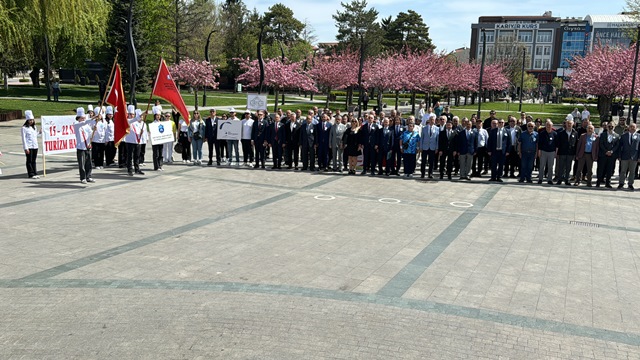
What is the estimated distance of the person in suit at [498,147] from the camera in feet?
53.1

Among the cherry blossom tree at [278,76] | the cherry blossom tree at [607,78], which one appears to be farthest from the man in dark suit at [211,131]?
the cherry blossom tree at [607,78]

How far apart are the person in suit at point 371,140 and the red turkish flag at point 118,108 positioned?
21.7ft

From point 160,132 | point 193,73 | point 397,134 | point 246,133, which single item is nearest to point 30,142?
point 160,132

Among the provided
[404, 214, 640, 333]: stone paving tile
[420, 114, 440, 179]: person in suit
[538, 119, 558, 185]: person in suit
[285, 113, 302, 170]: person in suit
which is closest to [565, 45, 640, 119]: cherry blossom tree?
[538, 119, 558, 185]: person in suit

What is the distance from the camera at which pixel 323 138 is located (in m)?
17.1

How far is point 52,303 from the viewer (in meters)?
6.61

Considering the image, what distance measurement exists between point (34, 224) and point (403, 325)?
7186 mm

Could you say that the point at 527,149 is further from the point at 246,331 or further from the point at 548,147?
the point at 246,331

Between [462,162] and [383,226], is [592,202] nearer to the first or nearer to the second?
[462,162]

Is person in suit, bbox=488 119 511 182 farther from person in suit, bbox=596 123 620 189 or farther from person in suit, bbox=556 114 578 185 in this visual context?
person in suit, bbox=596 123 620 189

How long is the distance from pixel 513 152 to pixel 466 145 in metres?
1.82

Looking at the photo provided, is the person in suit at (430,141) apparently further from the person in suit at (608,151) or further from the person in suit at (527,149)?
the person in suit at (608,151)

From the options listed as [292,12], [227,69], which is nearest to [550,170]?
[227,69]

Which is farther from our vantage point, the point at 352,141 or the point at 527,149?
the point at 352,141
